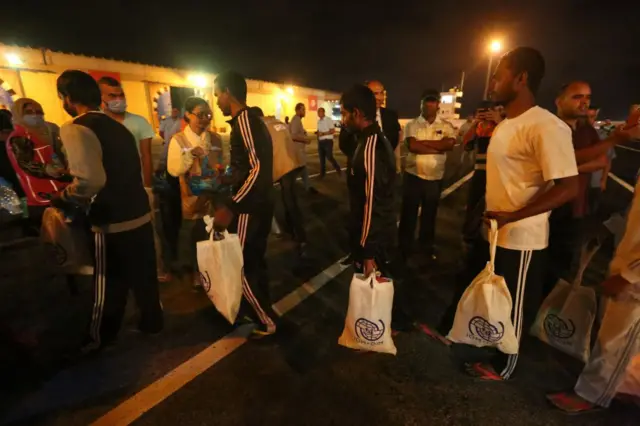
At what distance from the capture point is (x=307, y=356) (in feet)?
9.50

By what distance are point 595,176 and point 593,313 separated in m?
2.86

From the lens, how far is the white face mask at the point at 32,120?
4.61 meters

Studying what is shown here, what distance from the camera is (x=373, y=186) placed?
100 inches

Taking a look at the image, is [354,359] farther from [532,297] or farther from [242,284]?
[532,297]

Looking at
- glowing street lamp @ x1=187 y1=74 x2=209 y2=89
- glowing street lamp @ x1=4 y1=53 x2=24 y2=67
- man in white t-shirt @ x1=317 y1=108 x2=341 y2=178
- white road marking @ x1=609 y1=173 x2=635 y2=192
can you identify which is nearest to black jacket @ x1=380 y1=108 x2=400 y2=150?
man in white t-shirt @ x1=317 y1=108 x2=341 y2=178

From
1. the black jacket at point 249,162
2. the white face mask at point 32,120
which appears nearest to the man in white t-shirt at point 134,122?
the black jacket at point 249,162

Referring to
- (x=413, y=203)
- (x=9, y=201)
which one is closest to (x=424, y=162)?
(x=413, y=203)

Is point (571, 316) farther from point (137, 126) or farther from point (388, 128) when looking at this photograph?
point (137, 126)

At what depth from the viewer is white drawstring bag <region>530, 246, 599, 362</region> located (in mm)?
2598

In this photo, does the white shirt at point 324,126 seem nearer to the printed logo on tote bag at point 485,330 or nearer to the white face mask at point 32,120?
the white face mask at point 32,120

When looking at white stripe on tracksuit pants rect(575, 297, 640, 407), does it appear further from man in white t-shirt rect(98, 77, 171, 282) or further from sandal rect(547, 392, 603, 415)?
man in white t-shirt rect(98, 77, 171, 282)

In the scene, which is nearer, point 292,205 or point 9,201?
point 9,201

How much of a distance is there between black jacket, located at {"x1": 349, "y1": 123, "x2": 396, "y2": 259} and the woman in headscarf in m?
3.85

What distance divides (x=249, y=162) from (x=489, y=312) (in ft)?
6.50
